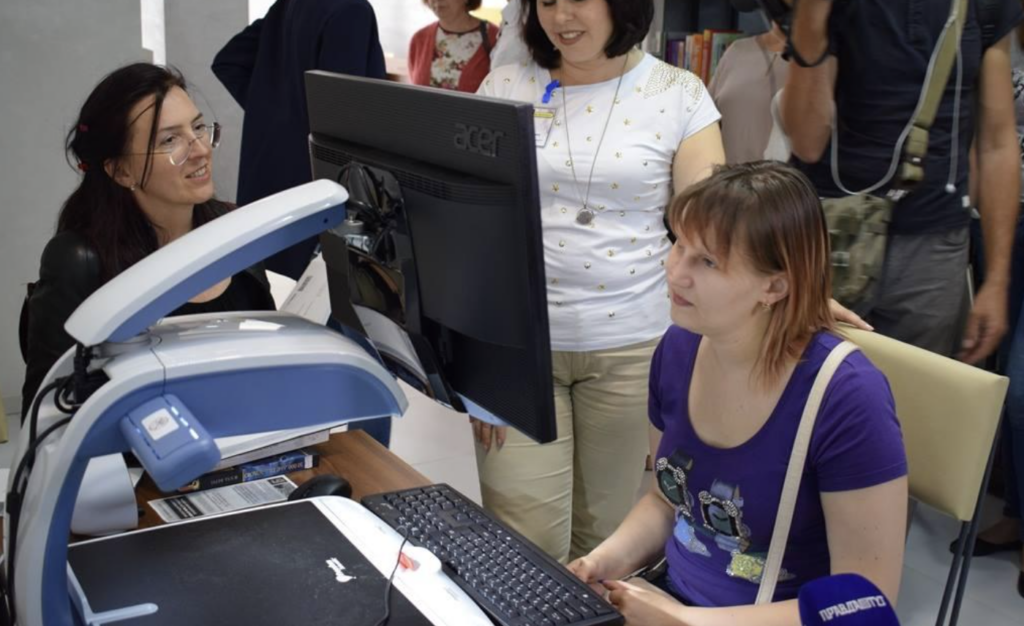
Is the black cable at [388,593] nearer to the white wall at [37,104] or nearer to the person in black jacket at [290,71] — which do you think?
the person in black jacket at [290,71]

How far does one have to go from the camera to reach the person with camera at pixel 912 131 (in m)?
1.86

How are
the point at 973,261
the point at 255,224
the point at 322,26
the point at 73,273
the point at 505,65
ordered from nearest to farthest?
the point at 255,224 → the point at 73,273 → the point at 505,65 → the point at 322,26 → the point at 973,261

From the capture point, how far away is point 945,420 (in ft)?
4.90

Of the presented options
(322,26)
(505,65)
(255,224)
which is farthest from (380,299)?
(322,26)

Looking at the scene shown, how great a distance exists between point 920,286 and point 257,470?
123 centimetres

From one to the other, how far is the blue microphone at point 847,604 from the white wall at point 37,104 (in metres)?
3.45

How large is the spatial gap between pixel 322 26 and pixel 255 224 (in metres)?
1.44

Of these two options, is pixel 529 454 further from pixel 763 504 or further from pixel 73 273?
pixel 73 273

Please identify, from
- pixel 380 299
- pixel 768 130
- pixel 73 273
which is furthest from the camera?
pixel 768 130

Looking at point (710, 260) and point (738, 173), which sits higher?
point (738, 173)

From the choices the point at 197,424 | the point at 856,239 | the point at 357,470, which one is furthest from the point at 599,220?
the point at 197,424

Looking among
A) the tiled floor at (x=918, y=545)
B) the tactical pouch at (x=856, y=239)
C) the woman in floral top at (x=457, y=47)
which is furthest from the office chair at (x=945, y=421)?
the woman in floral top at (x=457, y=47)

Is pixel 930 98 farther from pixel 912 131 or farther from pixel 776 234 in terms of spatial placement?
pixel 776 234

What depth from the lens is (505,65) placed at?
213 cm
